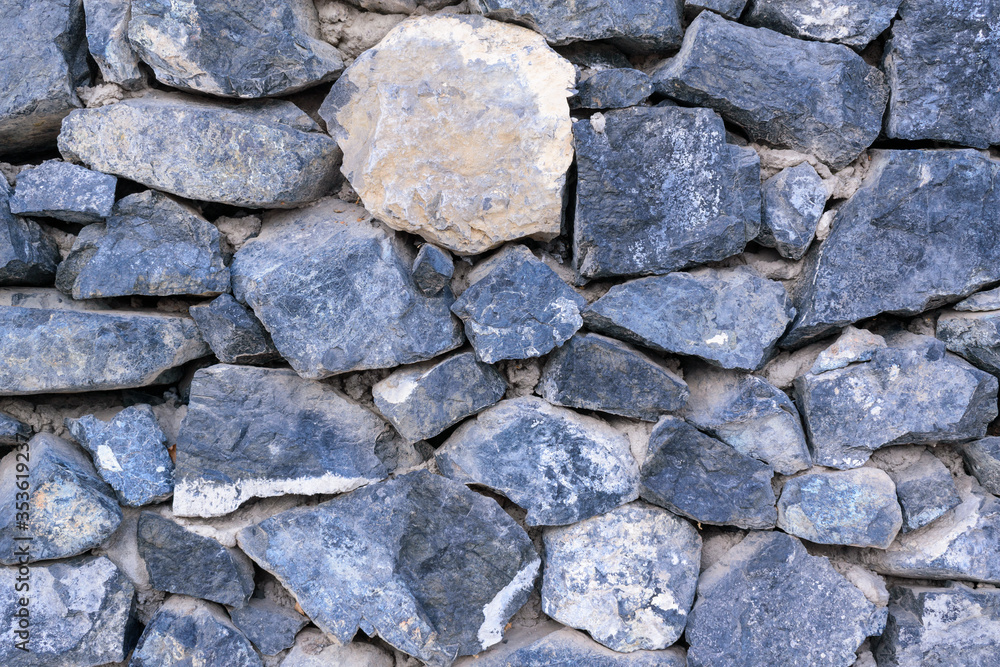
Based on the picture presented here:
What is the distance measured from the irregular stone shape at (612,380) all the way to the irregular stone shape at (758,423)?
4.3 inches

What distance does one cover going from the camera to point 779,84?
70.9 inches

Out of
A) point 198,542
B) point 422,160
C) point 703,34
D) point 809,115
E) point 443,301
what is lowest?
point 198,542

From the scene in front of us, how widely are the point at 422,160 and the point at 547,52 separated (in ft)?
1.43

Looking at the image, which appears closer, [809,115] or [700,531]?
[809,115]

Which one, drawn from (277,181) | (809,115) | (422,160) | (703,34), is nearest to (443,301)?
(422,160)

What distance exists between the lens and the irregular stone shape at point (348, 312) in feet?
5.98

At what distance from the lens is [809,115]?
181 cm

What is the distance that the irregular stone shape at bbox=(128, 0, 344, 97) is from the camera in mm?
1795

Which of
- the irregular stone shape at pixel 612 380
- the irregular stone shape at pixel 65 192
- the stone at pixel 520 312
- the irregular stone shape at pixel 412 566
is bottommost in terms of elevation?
the irregular stone shape at pixel 412 566

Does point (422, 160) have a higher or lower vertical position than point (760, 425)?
higher

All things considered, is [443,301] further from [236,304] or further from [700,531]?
[700,531]

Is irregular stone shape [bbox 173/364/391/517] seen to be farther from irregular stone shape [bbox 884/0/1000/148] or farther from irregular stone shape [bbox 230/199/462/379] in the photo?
irregular stone shape [bbox 884/0/1000/148]

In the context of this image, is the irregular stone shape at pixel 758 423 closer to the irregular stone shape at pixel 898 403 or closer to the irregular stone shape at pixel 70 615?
the irregular stone shape at pixel 898 403

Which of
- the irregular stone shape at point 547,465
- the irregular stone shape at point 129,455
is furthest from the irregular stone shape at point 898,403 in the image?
the irregular stone shape at point 129,455
